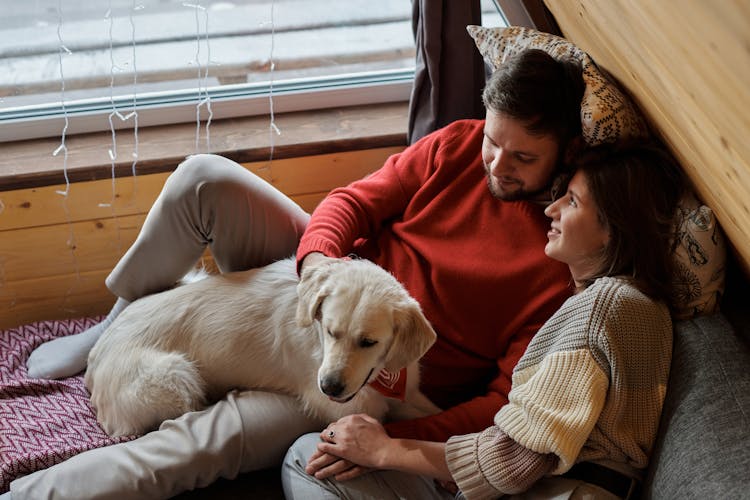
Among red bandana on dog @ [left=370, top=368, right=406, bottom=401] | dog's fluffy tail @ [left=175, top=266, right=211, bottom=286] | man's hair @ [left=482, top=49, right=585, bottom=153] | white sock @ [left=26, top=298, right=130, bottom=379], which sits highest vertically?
man's hair @ [left=482, top=49, right=585, bottom=153]

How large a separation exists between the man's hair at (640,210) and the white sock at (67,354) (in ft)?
4.21

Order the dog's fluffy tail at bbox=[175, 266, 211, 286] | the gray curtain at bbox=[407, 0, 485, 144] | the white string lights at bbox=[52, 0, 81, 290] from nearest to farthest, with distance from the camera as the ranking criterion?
the dog's fluffy tail at bbox=[175, 266, 211, 286] < the gray curtain at bbox=[407, 0, 485, 144] < the white string lights at bbox=[52, 0, 81, 290]

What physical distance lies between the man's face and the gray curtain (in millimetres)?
569

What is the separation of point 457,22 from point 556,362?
1145 mm

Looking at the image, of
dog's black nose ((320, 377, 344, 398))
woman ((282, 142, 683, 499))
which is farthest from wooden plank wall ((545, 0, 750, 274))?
dog's black nose ((320, 377, 344, 398))

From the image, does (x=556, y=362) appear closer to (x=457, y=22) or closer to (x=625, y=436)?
(x=625, y=436)

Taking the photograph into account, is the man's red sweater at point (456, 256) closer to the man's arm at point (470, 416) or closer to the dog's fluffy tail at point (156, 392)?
the man's arm at point (470, 416)

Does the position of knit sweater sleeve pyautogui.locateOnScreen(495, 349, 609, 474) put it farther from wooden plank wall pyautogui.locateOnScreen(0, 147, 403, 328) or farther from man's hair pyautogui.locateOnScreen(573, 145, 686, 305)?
wooden plank wall pyautogui.locateOnScreen(0, 147, 403, 328)

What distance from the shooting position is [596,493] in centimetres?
152

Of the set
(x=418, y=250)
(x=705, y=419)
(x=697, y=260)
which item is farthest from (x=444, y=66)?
(x=705, y=419)

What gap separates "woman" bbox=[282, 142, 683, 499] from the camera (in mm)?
1492

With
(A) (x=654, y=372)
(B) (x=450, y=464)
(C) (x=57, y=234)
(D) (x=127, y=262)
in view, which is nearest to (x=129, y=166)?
(C) (x=57, y=234)

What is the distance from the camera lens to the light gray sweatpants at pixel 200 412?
1.74 meters

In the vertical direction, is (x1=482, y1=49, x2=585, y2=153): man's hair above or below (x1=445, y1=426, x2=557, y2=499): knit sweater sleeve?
above
